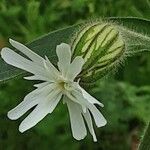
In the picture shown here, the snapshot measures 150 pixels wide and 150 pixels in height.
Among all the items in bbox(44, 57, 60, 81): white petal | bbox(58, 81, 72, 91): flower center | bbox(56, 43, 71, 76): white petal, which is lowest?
bbox(58, 81, 72, 91): flower center

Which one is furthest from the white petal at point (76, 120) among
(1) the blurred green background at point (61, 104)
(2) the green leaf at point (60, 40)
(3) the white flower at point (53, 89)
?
(1) the blurred green background at point (61, 104)

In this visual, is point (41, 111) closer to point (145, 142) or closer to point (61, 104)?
point (145, 142)

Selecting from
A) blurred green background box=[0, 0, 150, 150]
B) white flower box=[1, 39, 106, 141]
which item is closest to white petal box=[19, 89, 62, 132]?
white flower box=[1, 39, 106, 141]

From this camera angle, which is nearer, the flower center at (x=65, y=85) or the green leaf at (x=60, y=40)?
the flower center at (x=65, y=85)

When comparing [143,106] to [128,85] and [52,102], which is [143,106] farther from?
[52,102]

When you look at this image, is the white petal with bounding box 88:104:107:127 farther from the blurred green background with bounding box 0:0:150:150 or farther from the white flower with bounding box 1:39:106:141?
the blurred green background with bounding box 0:0:150:150

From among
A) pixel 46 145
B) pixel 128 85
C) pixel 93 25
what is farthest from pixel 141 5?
pixel 93 25

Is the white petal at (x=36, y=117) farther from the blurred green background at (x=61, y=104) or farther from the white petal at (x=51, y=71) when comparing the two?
the blurred green background at (x=61, y=104)
